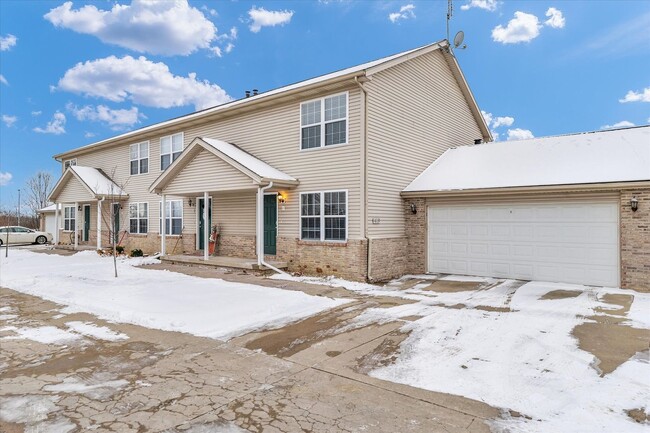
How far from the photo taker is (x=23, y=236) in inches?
1137

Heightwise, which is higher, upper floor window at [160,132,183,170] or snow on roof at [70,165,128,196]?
upper floor window at [160,132,183,170]

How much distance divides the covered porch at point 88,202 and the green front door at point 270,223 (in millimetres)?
8872

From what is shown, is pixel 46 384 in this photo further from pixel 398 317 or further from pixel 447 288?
pixel 447 288

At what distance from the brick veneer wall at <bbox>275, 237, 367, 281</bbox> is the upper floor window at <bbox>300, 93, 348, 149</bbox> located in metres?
3.16

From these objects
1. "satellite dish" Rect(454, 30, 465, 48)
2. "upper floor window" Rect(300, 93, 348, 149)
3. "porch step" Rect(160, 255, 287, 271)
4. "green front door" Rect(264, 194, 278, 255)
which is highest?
"satellite dish" Rect(454, 30, 465, 48)

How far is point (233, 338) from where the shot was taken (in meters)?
6.50

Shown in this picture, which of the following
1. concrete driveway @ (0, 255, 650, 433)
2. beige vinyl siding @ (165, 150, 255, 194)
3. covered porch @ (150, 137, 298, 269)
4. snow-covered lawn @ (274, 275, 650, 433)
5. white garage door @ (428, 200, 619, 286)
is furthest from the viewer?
beige vinyl siding @ (165, 150, 255, 194)

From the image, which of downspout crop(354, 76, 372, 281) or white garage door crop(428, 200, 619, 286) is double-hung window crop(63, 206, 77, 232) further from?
white garage door crop(428, 200, 619, 286)

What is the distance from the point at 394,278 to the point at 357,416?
907 cm

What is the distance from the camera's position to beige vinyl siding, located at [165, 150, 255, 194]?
13141 mm

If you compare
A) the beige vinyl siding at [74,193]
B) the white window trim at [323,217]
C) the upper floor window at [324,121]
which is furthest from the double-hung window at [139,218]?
the upper floor window at [324,121]

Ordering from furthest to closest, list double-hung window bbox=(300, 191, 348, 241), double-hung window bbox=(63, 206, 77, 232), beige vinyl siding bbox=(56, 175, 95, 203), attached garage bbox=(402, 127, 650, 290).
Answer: double-hung window bbox=(63, 206, 77, 232), beige vinyl siding bbox=(56, 175, 95, 203), double-hung window bbox=(300, 191, 348, 241), attached garage bbox=(402, 127, 650, 290)

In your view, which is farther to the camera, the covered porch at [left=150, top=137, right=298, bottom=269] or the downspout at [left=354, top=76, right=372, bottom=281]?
the covered porch at [left=150, top=137, right=298, bottom=269]

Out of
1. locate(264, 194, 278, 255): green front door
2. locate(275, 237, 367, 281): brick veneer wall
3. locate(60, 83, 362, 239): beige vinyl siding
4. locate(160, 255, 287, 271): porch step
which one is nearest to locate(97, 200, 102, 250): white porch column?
locate(60, 83, 362, 239): beige vinyl siding
